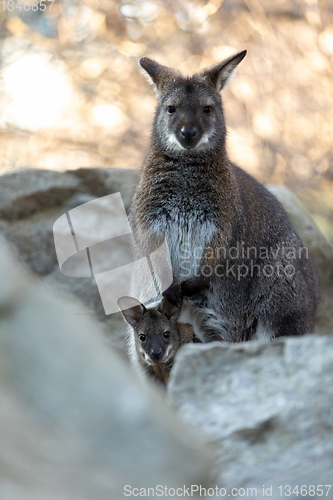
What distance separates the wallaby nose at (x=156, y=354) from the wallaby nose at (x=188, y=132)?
1623mm

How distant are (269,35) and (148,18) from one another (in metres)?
2.05

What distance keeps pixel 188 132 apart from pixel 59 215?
3.16 metres

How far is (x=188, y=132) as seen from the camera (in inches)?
175

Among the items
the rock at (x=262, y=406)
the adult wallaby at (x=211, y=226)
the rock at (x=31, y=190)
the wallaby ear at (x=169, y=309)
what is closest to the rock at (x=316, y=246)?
the adult wallaby at (x=211, y=226)

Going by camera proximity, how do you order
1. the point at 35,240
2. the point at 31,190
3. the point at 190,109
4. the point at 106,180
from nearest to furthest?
the point at 190,109, the point at 35,240, the point at 31,190, the point at 106,180

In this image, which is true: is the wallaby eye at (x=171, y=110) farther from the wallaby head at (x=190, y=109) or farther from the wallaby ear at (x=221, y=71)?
the wallaby ear at (x=221, y=71)

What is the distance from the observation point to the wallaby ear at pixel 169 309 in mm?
4805

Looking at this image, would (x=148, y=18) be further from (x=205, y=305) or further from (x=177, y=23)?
(x=205, y=305)

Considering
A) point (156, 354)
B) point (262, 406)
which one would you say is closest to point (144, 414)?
point (262, 406)

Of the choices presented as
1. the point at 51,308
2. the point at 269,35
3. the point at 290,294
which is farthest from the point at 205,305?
the point at 269,35

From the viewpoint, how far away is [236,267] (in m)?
4.92

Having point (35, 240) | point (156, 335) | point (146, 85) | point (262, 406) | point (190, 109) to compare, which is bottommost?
point (262, 406)

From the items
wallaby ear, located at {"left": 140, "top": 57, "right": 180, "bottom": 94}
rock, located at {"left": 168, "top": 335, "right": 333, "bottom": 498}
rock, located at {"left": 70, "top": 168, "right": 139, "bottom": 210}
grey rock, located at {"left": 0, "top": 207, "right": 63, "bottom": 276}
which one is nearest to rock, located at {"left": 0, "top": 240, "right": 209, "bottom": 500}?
rock, located at {"left": 168, "top": 335, "right": 333, "bottom": 498}

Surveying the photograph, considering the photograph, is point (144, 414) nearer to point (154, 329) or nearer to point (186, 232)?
point (154, 329)
